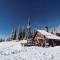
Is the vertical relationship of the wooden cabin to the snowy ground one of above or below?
above

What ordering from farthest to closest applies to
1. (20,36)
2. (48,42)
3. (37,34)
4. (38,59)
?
(20,36)
(37,34)
(48,42)
(38,59)

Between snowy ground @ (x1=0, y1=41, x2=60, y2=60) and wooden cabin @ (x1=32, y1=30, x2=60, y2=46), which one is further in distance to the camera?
wooden cabin @ (x1=32, y1=30, x2=60, y2=46)

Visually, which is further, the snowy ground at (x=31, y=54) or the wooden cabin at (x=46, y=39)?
the wooden cabin at (x=46, y=39)

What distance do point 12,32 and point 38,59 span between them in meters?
91.5

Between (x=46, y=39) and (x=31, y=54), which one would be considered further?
(x=46, y=39)

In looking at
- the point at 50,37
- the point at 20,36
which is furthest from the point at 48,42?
the point at 20,36

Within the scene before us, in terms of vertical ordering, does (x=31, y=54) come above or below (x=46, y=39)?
below

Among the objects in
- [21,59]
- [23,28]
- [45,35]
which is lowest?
[21,59]

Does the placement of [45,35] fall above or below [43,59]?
above

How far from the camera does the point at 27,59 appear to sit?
14078 millimetres

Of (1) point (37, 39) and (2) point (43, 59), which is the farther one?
(1) point (37, 39)

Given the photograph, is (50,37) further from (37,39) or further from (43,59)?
(43,59)

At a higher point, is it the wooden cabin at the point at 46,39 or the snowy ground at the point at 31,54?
the wooden cabin at the point at 46,39

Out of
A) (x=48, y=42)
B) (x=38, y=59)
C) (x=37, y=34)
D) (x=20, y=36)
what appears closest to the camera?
(x=38, y=59)
